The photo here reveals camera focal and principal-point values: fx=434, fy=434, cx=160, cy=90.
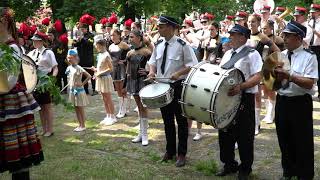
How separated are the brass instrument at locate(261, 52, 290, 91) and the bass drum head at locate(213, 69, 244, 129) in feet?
1.14

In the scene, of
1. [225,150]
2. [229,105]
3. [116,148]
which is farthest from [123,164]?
[229,105]

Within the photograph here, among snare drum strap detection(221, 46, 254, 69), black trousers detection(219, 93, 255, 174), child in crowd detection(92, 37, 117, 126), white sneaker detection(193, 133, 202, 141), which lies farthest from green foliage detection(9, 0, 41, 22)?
black trousers detection(219, 93, 255, 174)

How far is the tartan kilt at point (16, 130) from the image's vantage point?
421 cm

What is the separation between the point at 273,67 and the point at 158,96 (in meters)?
1.49

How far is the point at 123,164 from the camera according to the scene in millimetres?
6062

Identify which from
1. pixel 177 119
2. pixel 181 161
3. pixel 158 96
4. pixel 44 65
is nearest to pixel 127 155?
pixel 181 161

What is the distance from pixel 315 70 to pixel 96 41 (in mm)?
4793

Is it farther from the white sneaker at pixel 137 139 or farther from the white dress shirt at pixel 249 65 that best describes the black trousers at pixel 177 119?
the white sneaker at pixel 137 139

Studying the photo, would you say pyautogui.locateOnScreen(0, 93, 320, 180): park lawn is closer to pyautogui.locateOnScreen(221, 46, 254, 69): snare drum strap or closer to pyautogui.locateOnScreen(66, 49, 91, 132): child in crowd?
pyautogui.locateOnScreen(66, 49, 91, 132): child in crowd

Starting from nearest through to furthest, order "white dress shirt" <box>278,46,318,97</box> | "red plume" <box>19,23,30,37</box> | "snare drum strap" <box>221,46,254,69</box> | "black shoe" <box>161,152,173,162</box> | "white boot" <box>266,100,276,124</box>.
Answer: "white dress shirt" <box>278,46,318,97</box>, "snare drum strap" <box>221,46,254,69</box>, "black shoe" <box>161,152,173,162</box>, "white boot" <box>266,100,276,124</box>, "red plume" <box>19,23,30,37</box>

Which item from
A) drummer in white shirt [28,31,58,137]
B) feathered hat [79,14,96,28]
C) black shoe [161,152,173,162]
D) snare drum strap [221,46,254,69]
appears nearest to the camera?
snare drum strap [221,46,254,69]

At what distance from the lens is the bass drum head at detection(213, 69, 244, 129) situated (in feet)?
15.5

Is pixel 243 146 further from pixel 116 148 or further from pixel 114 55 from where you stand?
pixel 114 55

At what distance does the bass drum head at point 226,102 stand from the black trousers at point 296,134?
0.48m
